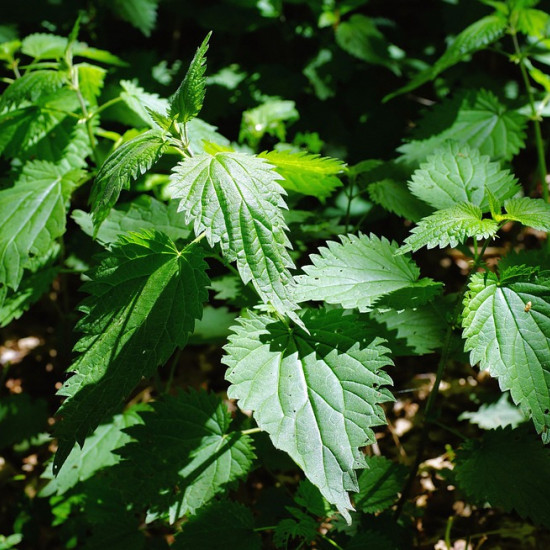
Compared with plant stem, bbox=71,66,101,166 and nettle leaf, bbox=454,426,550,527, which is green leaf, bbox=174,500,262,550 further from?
plant stem, bbox=71,66,101,166

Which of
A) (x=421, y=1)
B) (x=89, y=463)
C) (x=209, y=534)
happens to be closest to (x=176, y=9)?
(x=421, y=1)

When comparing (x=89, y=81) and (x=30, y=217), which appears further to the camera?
(x=89, y=81)

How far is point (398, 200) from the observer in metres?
2.28

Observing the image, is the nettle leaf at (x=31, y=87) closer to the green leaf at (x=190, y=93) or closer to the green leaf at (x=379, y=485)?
the green leaf at (x=190, y=93)

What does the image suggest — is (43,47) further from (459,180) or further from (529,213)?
(529,213)

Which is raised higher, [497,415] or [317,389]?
[317,389]

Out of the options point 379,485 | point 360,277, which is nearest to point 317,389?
point 360,277

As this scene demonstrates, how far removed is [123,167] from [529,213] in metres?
1.23

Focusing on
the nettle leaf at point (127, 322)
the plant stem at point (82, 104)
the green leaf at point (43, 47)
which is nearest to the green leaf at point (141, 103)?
the plant stem at point (82, 104)

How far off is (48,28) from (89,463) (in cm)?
268

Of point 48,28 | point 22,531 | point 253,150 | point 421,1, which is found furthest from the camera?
point 421,1

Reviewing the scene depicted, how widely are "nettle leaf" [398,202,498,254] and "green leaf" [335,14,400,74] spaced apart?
1924mm

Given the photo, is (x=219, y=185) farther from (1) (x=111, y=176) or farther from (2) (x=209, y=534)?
(2) (x=209, y=534)

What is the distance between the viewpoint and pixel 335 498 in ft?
4.67
